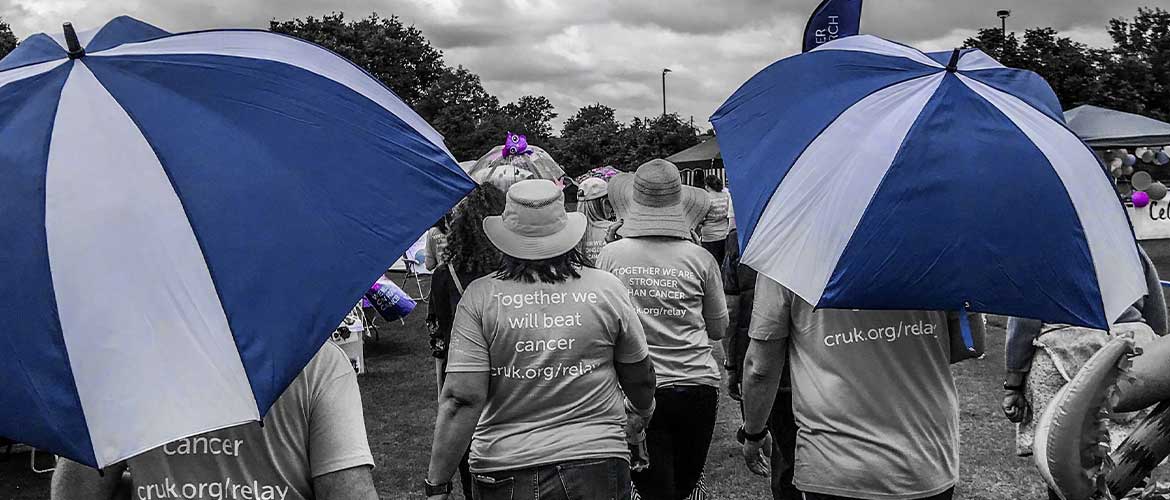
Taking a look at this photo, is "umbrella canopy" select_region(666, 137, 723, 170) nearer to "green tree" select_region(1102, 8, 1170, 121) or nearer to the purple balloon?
the purple balloon

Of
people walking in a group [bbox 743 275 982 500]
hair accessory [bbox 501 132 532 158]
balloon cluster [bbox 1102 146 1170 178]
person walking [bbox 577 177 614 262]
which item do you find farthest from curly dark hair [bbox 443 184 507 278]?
balloon cluster [bbox 1102 146 1170 178]

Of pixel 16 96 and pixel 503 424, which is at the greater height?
pixel 16 96

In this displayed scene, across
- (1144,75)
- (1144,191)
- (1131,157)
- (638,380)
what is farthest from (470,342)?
(1144,75)

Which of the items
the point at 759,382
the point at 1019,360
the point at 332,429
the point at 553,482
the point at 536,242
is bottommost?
the point at 553,482

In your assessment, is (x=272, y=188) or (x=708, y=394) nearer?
(x=272, y=188)

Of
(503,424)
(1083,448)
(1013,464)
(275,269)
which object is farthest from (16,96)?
(1013,464)

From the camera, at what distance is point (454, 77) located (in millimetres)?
61906

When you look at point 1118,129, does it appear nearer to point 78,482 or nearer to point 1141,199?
point 1141,199

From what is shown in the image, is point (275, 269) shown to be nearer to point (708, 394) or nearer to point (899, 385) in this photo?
point (899, 385)

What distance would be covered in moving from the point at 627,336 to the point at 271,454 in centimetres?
140

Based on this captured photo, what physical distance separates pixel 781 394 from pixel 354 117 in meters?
3.02

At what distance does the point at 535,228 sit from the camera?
3.22m

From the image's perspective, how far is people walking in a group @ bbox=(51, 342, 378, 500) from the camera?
6.86 ft

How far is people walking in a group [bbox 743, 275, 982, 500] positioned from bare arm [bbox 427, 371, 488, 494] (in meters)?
0.94
